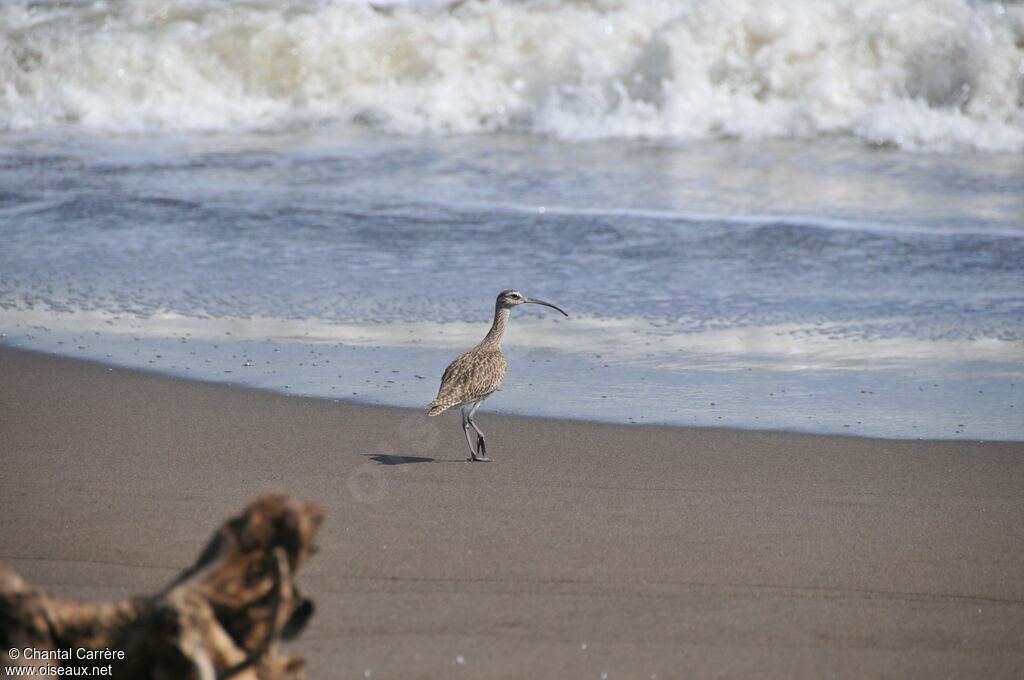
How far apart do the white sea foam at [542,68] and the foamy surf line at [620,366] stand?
8177 millimetres

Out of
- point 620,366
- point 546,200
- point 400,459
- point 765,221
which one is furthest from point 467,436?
point 546,200

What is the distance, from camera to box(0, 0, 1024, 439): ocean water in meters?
6.25

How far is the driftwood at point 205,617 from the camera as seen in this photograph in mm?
2047

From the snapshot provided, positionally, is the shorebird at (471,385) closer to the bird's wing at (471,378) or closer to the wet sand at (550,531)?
the bird's wing at (471,378)

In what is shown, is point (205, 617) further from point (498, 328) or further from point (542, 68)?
point (542, 68)

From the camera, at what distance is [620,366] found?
6238 mm

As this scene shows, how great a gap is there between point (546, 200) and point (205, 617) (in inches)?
346

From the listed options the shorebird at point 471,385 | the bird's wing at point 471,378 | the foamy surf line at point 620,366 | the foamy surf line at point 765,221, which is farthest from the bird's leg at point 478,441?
the foamy surf line at point 765,221

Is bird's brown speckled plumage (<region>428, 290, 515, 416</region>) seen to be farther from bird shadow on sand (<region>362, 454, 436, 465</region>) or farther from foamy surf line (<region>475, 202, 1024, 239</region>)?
foamy surf line (<region>475, 202, 1024, 239</region>)

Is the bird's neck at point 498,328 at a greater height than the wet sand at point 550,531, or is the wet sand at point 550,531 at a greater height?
the bird's neck at point 498,328

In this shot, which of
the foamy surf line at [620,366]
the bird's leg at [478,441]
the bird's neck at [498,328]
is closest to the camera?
the bird's leg at [478,441]

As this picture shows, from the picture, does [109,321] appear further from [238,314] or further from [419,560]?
[419,560]

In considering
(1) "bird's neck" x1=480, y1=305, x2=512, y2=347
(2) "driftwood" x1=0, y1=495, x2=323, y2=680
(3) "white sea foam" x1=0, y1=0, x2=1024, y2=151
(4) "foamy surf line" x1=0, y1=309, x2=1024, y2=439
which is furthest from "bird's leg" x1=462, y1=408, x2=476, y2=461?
(3) "white sea foam" x1=0, y1=0, x2=1024, y2=151

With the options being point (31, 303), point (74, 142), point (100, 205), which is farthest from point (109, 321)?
point (74, 142)
